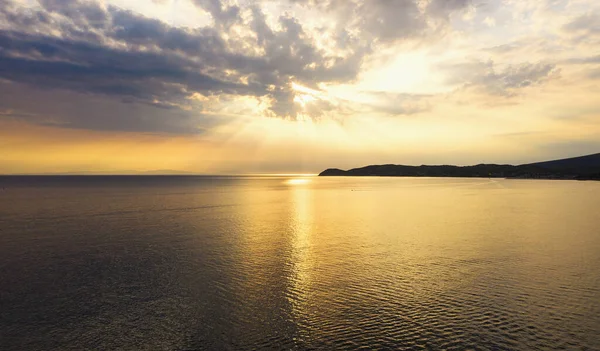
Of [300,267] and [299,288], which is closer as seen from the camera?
[299,288]

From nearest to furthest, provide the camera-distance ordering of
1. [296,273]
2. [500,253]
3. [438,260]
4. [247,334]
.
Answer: [247,334] → [296,273] → [438,260] → [500,253]

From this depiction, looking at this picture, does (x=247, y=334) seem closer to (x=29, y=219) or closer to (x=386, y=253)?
(x=386, y=253)

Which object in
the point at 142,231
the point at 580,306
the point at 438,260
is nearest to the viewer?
the point at 580,306

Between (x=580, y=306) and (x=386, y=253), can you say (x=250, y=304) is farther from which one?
(x=580, y=306)

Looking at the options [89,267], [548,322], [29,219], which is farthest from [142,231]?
[548,322]

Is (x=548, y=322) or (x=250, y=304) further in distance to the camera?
(x=250, y=304)

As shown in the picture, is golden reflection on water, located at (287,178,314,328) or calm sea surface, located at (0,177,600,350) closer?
calm sea surface, located at (0,177,600,350)

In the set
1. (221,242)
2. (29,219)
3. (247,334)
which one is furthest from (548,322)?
(29,219)

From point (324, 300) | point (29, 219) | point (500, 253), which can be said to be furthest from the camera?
point (29, 219)

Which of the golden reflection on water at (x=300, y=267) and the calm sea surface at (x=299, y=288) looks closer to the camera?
the calm sea surface at (x=299, y=288)
